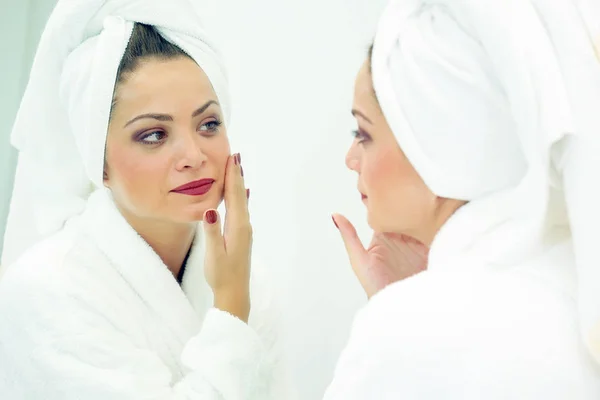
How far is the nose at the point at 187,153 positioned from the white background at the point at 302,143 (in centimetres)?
39

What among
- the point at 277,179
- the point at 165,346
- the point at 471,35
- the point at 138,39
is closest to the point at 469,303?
the point at 471,35

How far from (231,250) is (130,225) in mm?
184

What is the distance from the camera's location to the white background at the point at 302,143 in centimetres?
123

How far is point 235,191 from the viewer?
3.18 ft

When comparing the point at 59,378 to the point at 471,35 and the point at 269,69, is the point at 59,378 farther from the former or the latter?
the point at 269,69

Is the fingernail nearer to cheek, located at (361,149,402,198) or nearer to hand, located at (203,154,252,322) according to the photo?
hand, located at (203,154,252,322)

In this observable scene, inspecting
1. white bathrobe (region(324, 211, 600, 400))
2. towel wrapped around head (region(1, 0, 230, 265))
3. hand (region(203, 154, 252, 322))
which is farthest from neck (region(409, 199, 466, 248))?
towel wrapped around head (region(1, 0, 230, 265))

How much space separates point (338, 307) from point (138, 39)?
0.62 metres

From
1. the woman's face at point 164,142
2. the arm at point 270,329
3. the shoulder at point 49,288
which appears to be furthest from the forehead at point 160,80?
the arm at point 270,329

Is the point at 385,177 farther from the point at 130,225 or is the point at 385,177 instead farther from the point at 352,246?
the point at 130,225

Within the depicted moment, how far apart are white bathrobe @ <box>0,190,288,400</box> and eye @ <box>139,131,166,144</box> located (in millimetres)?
146

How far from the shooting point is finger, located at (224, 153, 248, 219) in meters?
0.97

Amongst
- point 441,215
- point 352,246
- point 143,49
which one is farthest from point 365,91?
point 143,49

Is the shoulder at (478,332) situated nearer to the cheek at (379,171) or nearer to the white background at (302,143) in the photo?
the cheek at (379,171)
